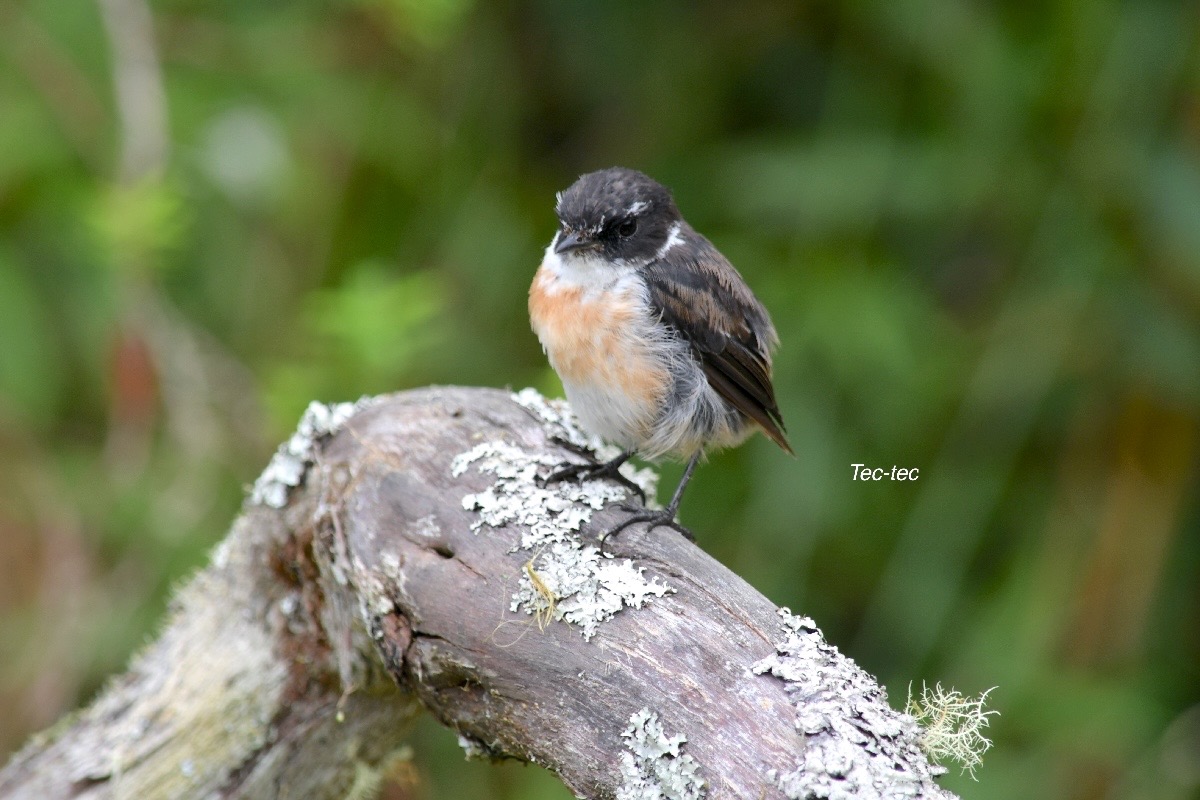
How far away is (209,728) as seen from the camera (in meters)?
2.91

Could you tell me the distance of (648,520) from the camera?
278cm

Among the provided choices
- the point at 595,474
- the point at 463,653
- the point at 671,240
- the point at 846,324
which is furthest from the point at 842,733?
the point at 846,324

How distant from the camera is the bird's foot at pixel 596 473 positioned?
9.64ft

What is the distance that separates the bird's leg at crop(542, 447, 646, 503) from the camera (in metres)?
2.94

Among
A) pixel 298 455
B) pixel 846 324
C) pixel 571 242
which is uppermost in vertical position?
pixel 846 324

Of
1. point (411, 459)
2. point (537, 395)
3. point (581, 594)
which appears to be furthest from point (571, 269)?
point (581, 594)

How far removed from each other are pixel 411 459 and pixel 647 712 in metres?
0.95

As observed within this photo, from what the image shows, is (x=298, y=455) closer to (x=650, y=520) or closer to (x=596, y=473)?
(x=596, y=473)

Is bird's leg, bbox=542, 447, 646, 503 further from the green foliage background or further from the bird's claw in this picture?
the green foliage background

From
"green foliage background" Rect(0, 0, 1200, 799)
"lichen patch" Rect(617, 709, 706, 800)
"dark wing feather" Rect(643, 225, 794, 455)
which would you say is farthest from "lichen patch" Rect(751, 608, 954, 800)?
"green foliage background" Rect(0, 0, 1200, 799)

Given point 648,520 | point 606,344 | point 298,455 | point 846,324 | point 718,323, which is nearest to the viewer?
point 648,520

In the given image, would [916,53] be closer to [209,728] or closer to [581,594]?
[581,594]

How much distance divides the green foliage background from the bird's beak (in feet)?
3.20

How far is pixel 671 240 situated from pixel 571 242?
405 mm
